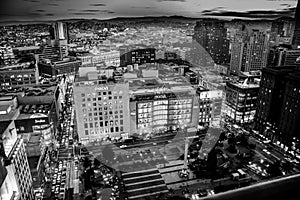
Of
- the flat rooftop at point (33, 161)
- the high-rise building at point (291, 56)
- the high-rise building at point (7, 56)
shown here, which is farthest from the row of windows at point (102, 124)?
the high-rise building at point (291, 56)

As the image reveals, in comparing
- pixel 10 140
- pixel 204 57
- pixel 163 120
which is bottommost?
pixel 163 120

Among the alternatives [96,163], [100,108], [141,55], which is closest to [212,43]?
[141,55]

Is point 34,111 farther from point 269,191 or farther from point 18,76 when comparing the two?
point 269,191

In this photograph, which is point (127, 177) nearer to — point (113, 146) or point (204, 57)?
point (113, 146)

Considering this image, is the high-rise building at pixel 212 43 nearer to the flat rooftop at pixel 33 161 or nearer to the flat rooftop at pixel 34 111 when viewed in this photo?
the flat rooftop at pixel 34 111

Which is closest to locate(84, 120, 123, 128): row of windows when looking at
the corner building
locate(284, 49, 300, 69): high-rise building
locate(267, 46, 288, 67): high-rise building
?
the corner building

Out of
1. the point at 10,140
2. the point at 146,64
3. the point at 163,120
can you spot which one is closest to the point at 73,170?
the point at 10,140

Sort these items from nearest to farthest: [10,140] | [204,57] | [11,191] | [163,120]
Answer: [11,191] < [10,140] < [163,120] < [204,57]
